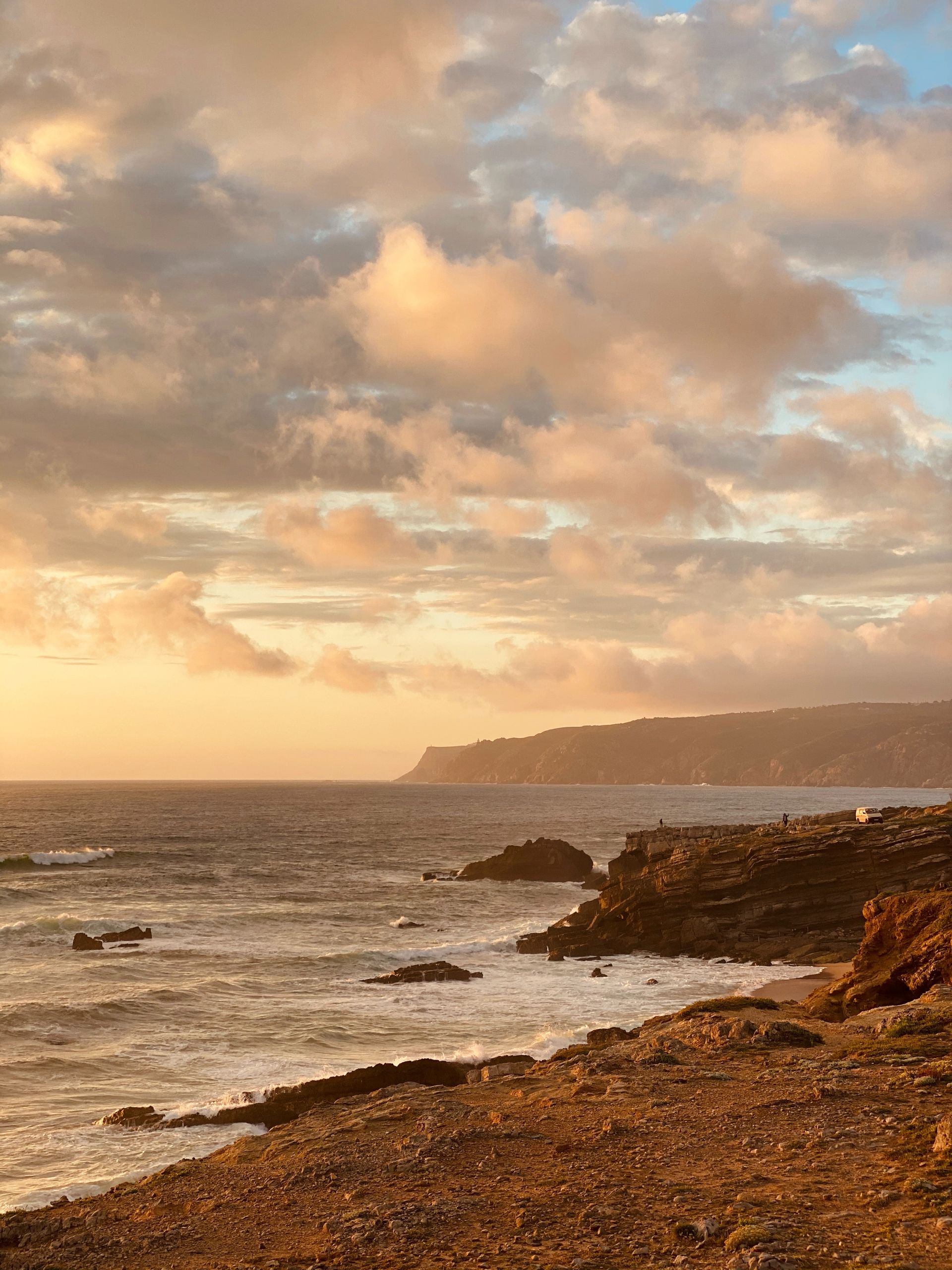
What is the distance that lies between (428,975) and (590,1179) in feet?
100

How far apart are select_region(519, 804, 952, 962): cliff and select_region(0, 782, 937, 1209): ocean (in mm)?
2183

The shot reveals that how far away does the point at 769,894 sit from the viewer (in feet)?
168

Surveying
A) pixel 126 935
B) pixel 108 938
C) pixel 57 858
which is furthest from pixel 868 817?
pixel 57 858

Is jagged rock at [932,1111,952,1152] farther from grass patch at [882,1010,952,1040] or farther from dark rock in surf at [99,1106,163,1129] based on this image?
dark rock in surf at [99,1106,163,1129]

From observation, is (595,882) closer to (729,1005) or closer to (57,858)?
(57,858)

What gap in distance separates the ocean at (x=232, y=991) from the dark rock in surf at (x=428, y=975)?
725 millimetres

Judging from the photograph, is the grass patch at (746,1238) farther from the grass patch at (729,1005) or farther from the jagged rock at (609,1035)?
the grass patch at (729,1005)

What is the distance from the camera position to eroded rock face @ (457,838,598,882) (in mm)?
86375

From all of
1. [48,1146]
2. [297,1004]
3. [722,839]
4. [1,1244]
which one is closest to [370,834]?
[722,839]

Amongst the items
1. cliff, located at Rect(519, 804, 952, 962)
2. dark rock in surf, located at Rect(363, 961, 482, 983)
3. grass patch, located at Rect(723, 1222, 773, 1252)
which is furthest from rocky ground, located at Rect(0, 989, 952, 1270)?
cliff, located at Rect(519, 804, 952, 962)

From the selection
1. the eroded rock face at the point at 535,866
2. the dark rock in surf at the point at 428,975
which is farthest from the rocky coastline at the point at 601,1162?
the eroded rock face at the point at 535,866

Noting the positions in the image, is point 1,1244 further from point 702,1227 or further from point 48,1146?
point 702,1227

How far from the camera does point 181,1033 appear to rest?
3419 centimetres

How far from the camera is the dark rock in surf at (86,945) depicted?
168 feet
